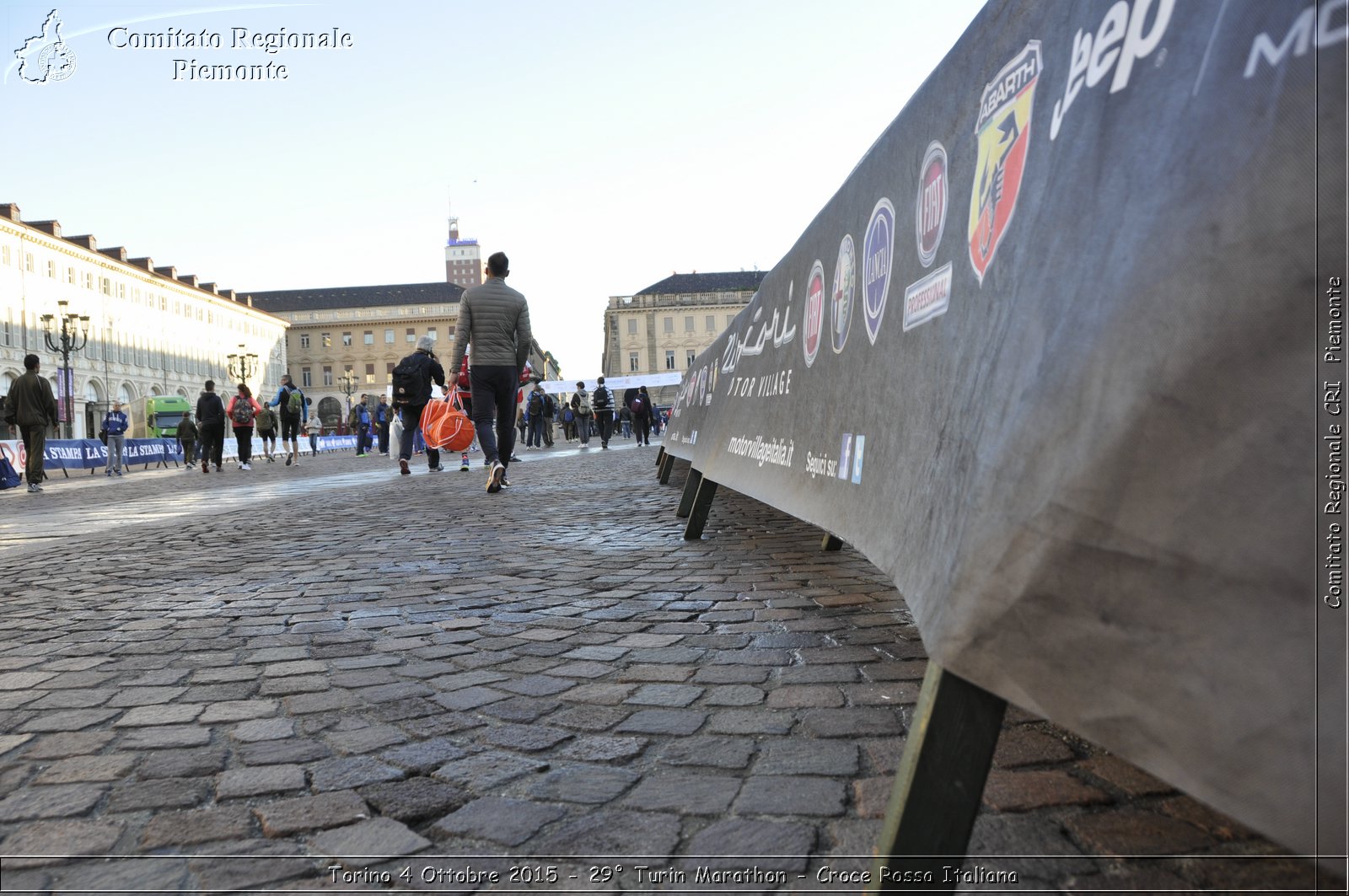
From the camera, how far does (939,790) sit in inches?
51.7

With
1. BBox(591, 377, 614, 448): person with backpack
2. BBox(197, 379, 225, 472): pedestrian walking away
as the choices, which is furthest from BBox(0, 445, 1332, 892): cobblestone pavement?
BBox(591, 377, 614, 448): person with backpack

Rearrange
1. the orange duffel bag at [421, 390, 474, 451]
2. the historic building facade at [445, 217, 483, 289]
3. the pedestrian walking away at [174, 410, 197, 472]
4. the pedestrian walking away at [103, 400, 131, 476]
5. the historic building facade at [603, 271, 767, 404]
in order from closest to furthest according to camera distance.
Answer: the orange duffel bag at [421, 390, 474, 451] < the pedestrian walking away at [103, 400, 131, 476] < the pedestrian walking away at [174, 410, 197, 472] < the historic building facade at [603, 271, 767, 404] < the historic building facade at [445, 217, 483, 289]

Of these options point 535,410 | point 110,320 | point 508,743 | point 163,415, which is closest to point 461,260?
point 110,320

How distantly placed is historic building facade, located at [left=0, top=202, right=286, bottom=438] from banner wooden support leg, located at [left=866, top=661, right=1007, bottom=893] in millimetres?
53660

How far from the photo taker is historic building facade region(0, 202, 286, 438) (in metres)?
58.2

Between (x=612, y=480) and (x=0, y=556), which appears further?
(x=612, y=480)

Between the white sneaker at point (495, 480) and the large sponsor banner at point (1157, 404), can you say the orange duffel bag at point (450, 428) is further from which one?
the large sponsor banner at point (1157, 404)

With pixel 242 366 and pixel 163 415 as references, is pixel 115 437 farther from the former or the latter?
pixel 163 415

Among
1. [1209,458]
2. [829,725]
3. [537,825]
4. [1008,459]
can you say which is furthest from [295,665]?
[1209,458]

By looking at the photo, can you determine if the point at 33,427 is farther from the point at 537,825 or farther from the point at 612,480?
the point at 537,825

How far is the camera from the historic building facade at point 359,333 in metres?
109

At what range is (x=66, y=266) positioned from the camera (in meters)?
64.7

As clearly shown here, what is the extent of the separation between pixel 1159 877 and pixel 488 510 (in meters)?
6.96

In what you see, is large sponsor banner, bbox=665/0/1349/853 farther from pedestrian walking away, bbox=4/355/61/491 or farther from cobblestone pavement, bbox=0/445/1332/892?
pedestrian walking away, bbox=4/355/61/491
